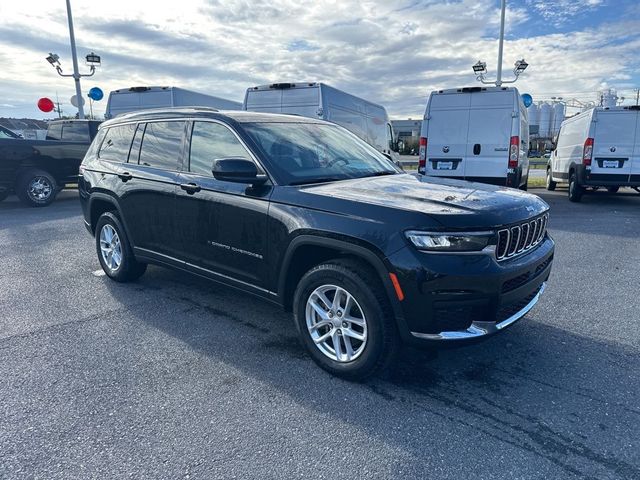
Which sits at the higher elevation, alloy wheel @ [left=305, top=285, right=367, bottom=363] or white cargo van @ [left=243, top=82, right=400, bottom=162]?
white cargo van @ [left=243, top=82, right=400, bottom=162]

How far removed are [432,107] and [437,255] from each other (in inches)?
349

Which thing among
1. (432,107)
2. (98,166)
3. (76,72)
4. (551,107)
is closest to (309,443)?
(98,166)

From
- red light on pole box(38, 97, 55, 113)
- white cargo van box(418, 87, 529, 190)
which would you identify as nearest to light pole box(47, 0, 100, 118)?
red light on pole box(38, 97, 55, 113)

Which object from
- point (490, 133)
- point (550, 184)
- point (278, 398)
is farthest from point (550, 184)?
point (278, 398)

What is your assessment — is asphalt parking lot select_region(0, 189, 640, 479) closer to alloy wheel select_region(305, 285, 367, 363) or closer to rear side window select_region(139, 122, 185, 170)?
alloy wheel select_region(305, 285, 367, 363)

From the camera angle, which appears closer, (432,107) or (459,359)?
(459,359)

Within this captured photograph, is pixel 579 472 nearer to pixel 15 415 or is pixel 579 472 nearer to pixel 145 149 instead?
pixel 15 415

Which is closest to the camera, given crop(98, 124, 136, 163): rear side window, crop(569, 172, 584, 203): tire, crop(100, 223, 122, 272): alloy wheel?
crop(98, 124, 136, 163): rear side window

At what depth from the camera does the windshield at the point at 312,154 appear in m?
3.62

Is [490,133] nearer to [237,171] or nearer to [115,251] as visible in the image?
[115,251]

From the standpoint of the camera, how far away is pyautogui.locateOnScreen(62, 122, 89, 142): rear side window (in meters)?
12.2

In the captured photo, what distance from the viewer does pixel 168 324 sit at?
4109 mm

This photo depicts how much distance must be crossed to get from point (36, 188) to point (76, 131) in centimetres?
214

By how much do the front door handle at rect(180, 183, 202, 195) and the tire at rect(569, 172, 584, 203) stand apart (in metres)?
11.2
